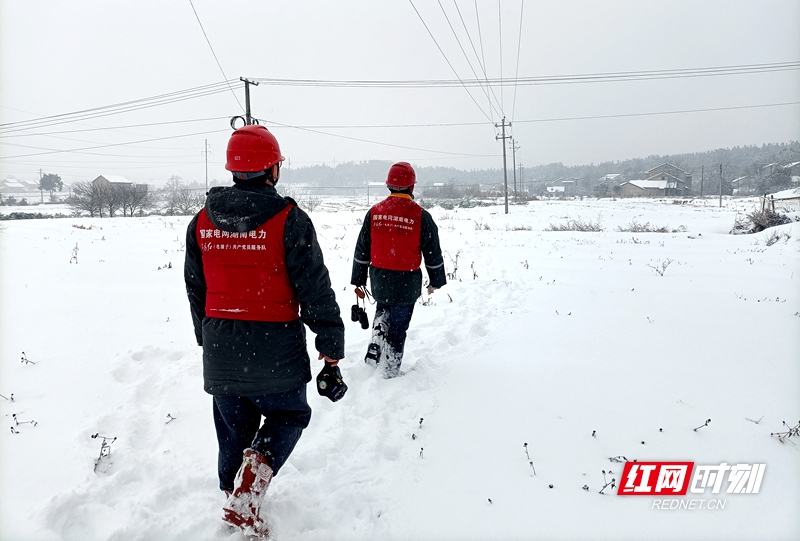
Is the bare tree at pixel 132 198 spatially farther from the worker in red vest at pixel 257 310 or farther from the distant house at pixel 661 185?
the distant house at pixel 661 185

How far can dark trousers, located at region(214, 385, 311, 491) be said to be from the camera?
2105mm

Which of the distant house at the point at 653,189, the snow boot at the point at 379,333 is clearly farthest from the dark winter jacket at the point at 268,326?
the distant house at the point at 653,189

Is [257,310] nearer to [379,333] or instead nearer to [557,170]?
[379,333]

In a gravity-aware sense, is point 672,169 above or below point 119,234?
above

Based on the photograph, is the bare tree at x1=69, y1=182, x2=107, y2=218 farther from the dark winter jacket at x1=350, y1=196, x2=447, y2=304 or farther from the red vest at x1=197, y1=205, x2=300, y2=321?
the red vest at x1=197, y1=205, x2=300, y2=321

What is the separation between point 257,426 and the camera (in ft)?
7.39

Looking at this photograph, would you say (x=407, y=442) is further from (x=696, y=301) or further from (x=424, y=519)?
(x=696, y=301)

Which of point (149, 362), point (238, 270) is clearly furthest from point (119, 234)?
point (238, 270)

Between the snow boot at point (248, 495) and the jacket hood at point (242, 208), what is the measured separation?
1.14 metres

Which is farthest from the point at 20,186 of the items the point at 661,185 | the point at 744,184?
the point at 744,184

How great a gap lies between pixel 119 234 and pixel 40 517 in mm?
15761

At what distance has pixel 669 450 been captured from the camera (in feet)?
8.88

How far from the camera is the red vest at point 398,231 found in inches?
149

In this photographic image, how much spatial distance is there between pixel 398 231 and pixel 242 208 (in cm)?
201
